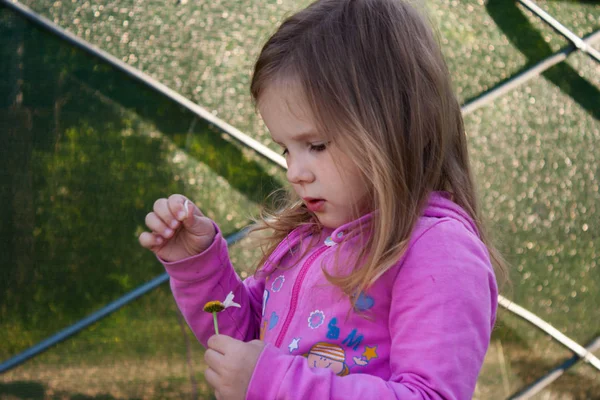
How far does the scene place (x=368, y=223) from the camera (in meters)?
0.69

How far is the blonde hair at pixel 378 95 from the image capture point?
2.15 feet

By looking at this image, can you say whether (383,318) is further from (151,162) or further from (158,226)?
(151,162)

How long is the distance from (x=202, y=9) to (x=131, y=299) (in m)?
0.48

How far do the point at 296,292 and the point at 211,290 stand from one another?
125 millimetres

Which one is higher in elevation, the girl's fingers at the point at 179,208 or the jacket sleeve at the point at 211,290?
the girl's fingers at the point at 179,208

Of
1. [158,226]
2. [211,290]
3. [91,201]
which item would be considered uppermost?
[158,226]

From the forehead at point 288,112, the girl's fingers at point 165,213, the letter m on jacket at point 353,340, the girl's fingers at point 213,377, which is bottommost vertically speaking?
the letter m on jacket at point 353,340

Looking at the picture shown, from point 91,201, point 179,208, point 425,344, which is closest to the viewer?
point 425,344

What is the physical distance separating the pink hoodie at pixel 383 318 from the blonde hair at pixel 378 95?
20mm

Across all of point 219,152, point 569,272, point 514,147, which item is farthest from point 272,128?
point 569,272

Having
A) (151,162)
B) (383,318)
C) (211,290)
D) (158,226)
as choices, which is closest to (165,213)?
(158,226)

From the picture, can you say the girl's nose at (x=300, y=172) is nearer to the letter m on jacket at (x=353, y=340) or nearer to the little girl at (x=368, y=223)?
the little girl at (x=368, y=223)

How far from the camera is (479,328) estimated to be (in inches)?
24.2

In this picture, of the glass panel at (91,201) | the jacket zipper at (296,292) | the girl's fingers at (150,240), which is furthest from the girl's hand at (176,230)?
the glass panel at (91,201)
